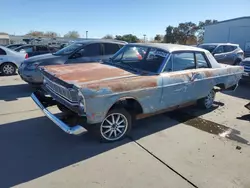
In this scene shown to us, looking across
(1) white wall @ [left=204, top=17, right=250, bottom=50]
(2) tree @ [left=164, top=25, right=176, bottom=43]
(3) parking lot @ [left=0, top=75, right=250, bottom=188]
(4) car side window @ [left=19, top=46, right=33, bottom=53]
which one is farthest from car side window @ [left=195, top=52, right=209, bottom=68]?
(2) tree @ [left=164, top=25, right=176, bottom=43]

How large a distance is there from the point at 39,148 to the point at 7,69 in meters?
8.42

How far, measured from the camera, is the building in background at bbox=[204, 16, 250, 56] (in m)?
22.4

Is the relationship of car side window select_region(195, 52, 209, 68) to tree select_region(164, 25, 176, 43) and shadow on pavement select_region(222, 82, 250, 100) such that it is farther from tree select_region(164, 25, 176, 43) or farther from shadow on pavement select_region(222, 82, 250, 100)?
tree select_region(164, 25, 176, 43)

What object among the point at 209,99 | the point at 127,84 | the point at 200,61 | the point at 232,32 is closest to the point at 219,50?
the point at 209,99

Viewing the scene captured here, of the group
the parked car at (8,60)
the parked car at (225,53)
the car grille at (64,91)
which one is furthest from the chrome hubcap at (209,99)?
the parked car at (8,60)

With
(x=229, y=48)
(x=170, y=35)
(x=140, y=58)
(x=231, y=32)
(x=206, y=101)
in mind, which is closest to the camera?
(x=140, y=58)

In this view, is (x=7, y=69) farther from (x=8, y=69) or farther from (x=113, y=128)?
(x=113, y=128)

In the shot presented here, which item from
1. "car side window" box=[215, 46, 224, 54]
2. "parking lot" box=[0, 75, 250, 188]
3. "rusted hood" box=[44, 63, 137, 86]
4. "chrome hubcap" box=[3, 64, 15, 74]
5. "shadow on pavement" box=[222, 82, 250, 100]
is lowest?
"parking lot" box=[0, 75, 250, 188]

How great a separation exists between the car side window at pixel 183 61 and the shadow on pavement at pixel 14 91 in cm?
479

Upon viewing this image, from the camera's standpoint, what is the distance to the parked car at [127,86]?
3.58 metres

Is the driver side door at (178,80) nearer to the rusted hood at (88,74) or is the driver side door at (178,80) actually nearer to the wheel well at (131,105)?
the wheel well at (131,105)

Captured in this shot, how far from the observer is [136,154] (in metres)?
3.76

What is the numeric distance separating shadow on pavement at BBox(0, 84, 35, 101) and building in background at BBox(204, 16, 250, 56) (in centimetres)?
1899

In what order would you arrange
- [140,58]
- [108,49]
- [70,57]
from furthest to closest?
[108,49] < [70,57] < [140,58]
